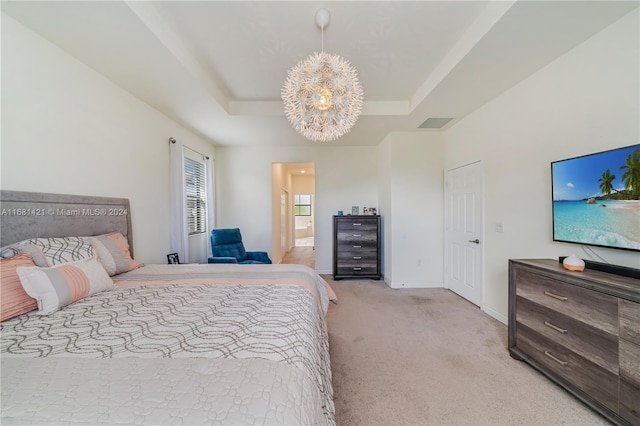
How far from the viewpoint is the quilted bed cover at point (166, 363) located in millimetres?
654

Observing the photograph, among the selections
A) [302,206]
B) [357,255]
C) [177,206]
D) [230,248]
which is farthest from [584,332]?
[302,206]

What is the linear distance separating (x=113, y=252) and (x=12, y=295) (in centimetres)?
84

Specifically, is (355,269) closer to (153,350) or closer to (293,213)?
(153,350)

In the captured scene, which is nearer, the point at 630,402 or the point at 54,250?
the point at 630,402

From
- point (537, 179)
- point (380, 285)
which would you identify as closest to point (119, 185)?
point (380, 285)

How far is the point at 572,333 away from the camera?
1.57 m

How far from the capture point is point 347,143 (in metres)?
4.63

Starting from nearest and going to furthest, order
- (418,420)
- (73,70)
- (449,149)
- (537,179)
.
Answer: (418,420), (73,70), (537,179), (449,149)

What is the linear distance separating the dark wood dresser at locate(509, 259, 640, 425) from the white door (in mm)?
1247

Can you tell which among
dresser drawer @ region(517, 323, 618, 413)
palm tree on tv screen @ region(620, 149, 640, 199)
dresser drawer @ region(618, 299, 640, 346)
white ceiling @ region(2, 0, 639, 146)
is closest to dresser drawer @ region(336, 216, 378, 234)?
white ceiling @ region(2, 0, 639, 146)

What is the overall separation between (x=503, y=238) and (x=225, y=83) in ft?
12.3

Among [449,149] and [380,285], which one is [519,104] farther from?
[380,285]

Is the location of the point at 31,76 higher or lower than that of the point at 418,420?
higher

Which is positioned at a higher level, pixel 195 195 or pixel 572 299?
pixel 195 195
